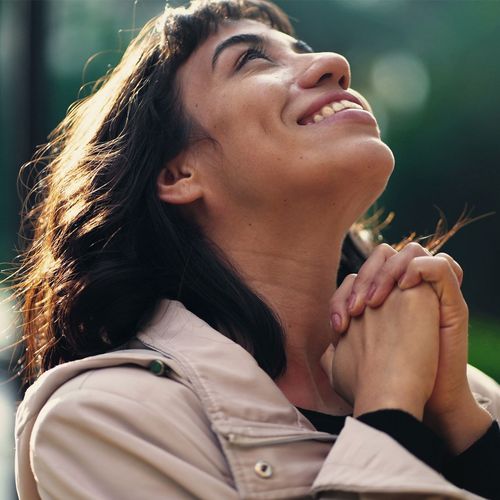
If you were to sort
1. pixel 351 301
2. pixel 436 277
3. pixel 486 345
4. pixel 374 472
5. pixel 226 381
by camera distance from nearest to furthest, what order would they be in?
1. pixel 374 472
2. pixel 226 381
3. pixel 436 277
4. pixel 351 301
5. pixel 486 345

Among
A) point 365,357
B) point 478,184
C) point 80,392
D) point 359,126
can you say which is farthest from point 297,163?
point 478,184

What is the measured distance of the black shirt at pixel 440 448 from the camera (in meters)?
1.66

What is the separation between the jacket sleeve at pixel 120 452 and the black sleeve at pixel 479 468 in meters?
0.50

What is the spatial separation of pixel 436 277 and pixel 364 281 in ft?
0.53

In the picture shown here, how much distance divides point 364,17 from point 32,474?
10.2ft

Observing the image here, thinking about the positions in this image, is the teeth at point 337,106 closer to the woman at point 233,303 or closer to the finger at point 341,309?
the woman at point 233,303

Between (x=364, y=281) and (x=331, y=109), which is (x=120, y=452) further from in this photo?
(x=331, y=109)

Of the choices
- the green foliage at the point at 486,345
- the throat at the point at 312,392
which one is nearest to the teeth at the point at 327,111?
the throat at the point at 312,392

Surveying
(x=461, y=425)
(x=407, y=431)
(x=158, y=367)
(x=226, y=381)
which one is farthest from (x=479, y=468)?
(x=158, y=367)

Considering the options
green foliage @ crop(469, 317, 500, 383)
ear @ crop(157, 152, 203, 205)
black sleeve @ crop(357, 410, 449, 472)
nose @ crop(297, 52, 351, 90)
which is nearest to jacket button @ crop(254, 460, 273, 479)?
black sleeve @ crop(357, 410, 449, 472)

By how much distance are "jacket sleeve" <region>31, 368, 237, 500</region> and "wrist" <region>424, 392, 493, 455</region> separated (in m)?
0.50

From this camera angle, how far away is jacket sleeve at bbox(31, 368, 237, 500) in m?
1.62

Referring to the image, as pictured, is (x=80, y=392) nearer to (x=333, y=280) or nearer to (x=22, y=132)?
(x=333, y=280)

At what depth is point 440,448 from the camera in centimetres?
178
